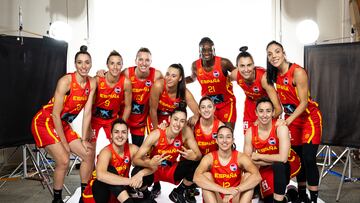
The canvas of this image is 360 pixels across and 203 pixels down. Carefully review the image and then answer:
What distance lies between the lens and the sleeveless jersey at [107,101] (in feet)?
13.3

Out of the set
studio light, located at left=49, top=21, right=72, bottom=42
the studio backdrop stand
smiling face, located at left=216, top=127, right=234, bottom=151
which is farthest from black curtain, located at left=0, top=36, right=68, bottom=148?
smiling face, located at left=216, top=127, right=234, bottom=151

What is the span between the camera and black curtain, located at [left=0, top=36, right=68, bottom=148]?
406 cm

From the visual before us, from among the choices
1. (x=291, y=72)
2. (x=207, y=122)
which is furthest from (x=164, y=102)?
(x=291, y=72)

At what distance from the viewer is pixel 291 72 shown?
12.2ft

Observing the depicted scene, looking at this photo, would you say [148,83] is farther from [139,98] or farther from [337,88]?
[337,88]

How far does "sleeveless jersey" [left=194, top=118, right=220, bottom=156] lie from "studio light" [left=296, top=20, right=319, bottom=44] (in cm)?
229

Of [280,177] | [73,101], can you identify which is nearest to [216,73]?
[280,177]

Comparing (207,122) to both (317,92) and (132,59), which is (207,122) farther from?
(132,59)

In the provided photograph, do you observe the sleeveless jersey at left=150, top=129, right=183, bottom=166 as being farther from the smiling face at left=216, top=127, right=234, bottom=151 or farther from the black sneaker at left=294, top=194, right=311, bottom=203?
the black sneaker at left=294, top=194, right=311, bottom=203

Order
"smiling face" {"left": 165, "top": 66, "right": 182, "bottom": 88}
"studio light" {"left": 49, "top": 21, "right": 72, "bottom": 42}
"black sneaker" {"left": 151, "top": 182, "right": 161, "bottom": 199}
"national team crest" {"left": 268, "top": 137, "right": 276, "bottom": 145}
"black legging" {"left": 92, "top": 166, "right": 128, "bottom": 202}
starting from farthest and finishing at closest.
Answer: "studio light" {"left": 49, "top": 21, "right": 72, "bottom": 42}
"black sneaker" {"left": 151, "top": 182, "right": 161, "bottom": 199}
"smiling face" {"left": 165, "top": 66, "right": 182, "bottom": 88}
"national team crest" {"left": 268, "top": 137, "right": 276, "bottom": 145}
"black legging" {"left": 92, "top": 166, "right": 128, "bottom": 202}

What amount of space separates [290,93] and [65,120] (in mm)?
1903

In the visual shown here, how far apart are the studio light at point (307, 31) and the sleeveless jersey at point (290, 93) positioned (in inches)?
78.5

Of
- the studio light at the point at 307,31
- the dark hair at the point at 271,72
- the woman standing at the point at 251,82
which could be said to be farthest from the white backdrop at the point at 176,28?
the dark hair at the point at 271,72

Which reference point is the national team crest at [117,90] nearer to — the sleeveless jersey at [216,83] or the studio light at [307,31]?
the sleeveless jersey at [216,83]
